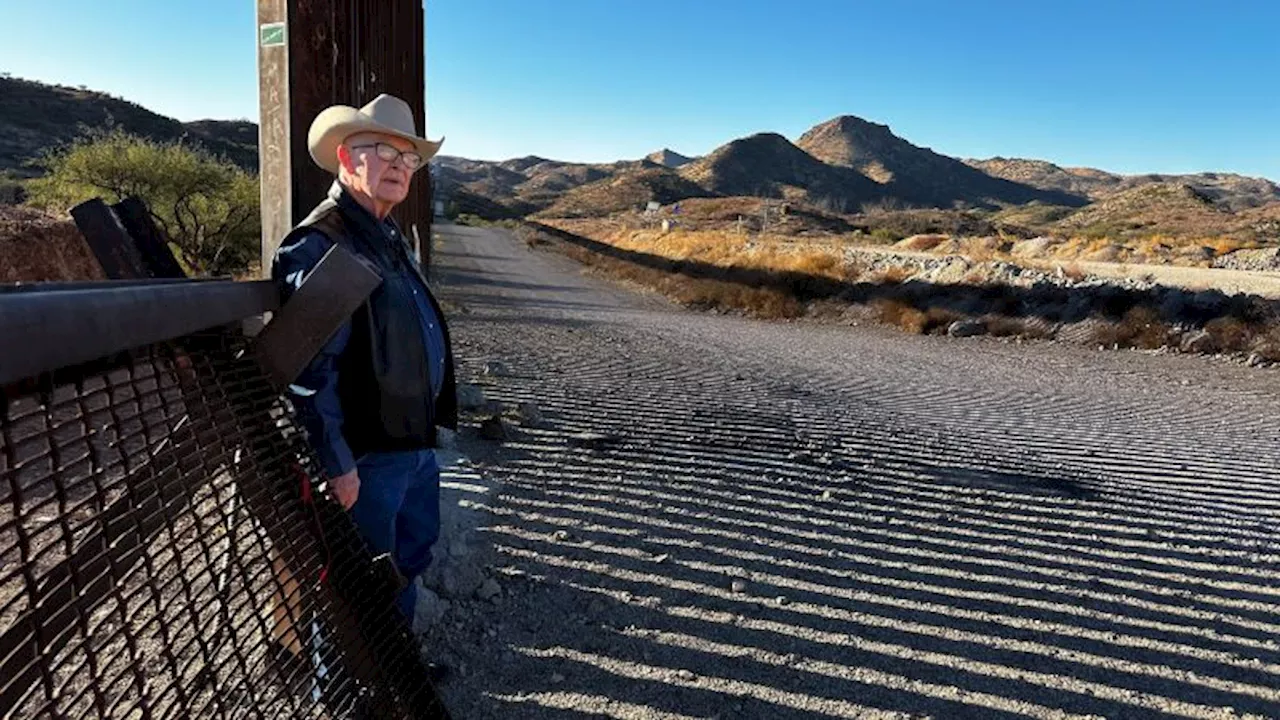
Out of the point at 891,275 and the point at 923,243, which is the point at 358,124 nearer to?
the point at 891,275

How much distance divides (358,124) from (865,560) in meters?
3.10

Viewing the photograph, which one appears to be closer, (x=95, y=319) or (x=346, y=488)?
(x=95, y=319)

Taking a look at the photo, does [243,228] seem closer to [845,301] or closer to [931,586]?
[845,301]

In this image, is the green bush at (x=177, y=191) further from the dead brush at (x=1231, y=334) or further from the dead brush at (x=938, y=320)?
the dead brush at (x=1231, y=334)

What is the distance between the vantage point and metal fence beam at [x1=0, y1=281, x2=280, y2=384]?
0.99 m

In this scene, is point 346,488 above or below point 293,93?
below

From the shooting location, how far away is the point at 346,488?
6.79 feet

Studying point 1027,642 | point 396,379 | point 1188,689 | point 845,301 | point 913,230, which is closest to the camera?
point 396,379

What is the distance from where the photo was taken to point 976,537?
14.7ft

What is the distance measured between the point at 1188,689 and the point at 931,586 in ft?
3.39

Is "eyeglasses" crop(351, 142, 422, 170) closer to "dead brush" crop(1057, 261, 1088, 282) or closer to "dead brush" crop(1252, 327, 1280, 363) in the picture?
"dead brush" crop(1252, 327, 1280, 363)

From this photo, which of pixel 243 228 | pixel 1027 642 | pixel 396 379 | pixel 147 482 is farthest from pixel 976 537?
pixel 243 228

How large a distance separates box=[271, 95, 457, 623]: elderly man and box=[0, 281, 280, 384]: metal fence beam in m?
0.43

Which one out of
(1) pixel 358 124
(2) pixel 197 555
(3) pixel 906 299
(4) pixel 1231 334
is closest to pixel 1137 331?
(4) pixel 1231 334
